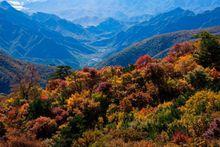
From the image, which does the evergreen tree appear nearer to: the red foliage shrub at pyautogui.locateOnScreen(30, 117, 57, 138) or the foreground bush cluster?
the foreground bush cluster

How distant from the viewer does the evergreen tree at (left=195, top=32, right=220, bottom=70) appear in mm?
30141

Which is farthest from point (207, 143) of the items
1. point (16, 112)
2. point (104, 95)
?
point (16, 112)

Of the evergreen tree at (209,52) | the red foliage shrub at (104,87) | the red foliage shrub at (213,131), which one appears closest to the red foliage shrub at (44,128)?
the red foliage shrub at (104,87)

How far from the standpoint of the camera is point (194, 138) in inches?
721

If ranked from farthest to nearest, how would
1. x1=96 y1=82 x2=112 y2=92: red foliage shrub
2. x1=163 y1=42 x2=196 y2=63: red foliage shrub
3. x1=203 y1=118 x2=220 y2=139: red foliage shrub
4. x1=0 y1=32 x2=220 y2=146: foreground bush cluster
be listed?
x1=163 y1=42 x2=196 y2=63: red foliage shrub → x1=96 y1=82 x2=112 y2=92: red foliage shrub → x1=0 y1=32 x2=220 y2=146: foreground bush cluster → x1=203 y1=118 x2=220 y2=139: red foliage shrub

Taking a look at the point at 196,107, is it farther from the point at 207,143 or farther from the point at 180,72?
the point at 180,72

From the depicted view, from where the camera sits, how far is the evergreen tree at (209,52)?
3014 centimetres

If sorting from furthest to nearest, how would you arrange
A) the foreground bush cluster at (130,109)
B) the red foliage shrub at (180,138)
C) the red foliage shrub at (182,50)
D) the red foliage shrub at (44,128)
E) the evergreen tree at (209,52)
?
the red foliage shrub at (182,50)
the evergreen tree at (209,52)
the red foliage shrub at (44,128)
the foreground bush cluster at (130,109)
the red foliage shrub at (180,138)

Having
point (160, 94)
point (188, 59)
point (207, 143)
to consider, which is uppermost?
point (188, 59)

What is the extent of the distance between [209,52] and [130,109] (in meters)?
8.16

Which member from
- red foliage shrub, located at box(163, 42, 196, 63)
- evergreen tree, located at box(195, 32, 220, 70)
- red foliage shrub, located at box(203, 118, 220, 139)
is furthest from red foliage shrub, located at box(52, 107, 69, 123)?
red foliage shrub, located at box(163, 42, 196, 63)

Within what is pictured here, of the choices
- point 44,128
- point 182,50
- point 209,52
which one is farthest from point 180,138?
point 182,50

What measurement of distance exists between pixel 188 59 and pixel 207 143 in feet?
53.9

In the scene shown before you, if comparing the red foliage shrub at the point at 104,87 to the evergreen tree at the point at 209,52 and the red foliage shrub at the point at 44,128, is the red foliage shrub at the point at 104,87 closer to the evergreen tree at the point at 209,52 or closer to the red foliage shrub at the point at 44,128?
the red foliage shrub at the point at 44,128
